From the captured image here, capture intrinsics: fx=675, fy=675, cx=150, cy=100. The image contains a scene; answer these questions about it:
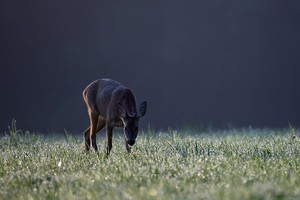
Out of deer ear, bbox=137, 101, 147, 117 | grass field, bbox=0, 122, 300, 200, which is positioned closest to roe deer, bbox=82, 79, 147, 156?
deer ear, bbox=137, 101, 147, 117

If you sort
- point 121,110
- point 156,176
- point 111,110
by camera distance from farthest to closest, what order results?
1. point 111,110
2. point 121,110
3. point 156,176

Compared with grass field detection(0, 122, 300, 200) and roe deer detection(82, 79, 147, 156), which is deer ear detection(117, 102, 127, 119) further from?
grass field detection(0, 122, 300, 200)

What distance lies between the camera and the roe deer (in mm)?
9500

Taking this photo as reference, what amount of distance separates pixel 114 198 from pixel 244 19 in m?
23.7

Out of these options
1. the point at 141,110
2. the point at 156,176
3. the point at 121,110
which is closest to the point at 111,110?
the point at 121,110

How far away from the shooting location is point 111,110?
988cm

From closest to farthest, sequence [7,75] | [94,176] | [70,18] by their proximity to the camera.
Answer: [94,176], [7,75], [70,18]

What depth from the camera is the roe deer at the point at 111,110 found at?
9500 mm

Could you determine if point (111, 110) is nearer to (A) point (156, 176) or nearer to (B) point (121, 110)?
(B) point (121, 110)

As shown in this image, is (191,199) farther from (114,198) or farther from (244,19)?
(244,19)

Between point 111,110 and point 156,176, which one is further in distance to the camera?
point 111,110

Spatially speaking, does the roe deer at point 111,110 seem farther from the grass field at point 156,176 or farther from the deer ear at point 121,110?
the grass field at point 156,176

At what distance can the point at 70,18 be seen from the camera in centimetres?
2617

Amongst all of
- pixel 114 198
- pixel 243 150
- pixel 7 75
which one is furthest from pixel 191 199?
pixel 7 75
